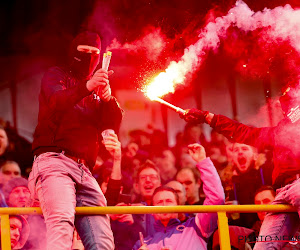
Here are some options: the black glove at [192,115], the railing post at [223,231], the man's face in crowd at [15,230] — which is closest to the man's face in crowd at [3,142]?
the man's face in crowd at [15,230]

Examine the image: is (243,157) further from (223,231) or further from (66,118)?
(66,118)

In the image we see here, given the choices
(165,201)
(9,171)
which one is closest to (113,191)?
(165,201)

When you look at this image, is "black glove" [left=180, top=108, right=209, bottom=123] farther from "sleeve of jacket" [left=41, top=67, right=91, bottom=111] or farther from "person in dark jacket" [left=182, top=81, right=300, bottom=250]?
"sleeve of jacket" [left=41, top=67, right=91, bottom=111]

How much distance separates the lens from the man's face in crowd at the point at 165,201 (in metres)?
3.81

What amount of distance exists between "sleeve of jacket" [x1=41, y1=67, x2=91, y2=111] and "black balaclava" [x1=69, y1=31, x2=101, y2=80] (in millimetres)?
125

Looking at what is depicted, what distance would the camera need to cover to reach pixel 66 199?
2730 mm

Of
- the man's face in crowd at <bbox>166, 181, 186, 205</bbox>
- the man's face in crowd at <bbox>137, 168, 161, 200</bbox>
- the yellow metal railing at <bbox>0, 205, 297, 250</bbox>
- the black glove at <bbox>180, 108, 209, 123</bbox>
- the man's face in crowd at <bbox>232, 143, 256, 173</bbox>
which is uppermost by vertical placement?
the black glove at <bbox>180, 108, 209, 123</bbox>

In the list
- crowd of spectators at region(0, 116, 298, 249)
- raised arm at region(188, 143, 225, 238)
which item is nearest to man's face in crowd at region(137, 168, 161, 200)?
crowd of spectators at region(0, 116, 298, 249)

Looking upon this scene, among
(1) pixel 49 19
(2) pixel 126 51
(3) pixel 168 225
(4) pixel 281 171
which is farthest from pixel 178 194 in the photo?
(1) pixel 49 19

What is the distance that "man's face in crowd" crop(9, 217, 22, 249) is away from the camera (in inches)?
156

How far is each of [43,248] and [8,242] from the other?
141 cm

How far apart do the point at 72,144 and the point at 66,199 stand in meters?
0.42

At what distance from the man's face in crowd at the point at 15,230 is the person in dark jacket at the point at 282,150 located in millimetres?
1696

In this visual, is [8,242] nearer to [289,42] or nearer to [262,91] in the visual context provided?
[289,42]
